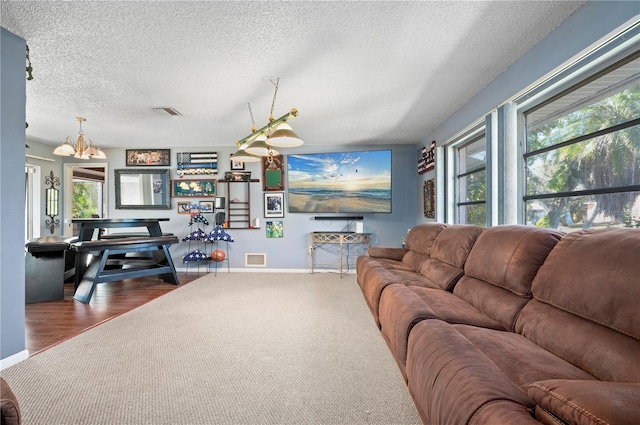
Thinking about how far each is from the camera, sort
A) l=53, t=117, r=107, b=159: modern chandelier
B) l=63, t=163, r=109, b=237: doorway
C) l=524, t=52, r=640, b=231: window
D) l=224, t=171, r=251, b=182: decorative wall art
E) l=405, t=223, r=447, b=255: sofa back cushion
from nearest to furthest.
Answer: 1. l=524, t=52, r=640, b=231: window
2. l=405, t=223, r=447, b=255: sofa back cushion
3. l=53, t=117, r=107, b=159: modern chandelier
4. l=224, t=171, r=251, b=182: decorative wall art
5. l=63, t=163, r=109, b=237: doorway

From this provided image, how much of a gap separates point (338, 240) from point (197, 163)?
3207 millimetres

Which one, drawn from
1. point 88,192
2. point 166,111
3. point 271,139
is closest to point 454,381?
point 271,139

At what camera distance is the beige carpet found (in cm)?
144

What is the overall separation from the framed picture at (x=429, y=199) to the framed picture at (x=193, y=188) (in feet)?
13.2

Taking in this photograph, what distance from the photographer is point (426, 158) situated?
15.2 ft

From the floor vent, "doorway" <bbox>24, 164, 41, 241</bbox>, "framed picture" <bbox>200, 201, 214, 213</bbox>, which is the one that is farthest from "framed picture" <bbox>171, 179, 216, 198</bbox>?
"doorway" <bbox>24, 164, 41, 241</bbox>

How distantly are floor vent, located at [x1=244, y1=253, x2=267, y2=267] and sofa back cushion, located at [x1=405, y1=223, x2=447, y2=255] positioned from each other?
2.90 metres

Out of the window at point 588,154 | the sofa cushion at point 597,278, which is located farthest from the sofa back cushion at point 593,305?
the window at point 588,154

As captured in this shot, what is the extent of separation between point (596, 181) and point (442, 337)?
5.58 feet

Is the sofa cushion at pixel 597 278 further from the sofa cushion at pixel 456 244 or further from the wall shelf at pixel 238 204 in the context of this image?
the wall shelf at pixel 238 204

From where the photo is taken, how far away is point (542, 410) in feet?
2.30

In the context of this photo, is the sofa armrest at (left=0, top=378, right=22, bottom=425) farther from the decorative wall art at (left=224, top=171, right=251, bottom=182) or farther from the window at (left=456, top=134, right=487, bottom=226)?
the decorative wall art at (left=224, top=171, right=251, bottom=182)

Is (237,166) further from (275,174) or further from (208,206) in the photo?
(208,206)

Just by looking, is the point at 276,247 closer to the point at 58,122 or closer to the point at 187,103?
the point at 187,103
